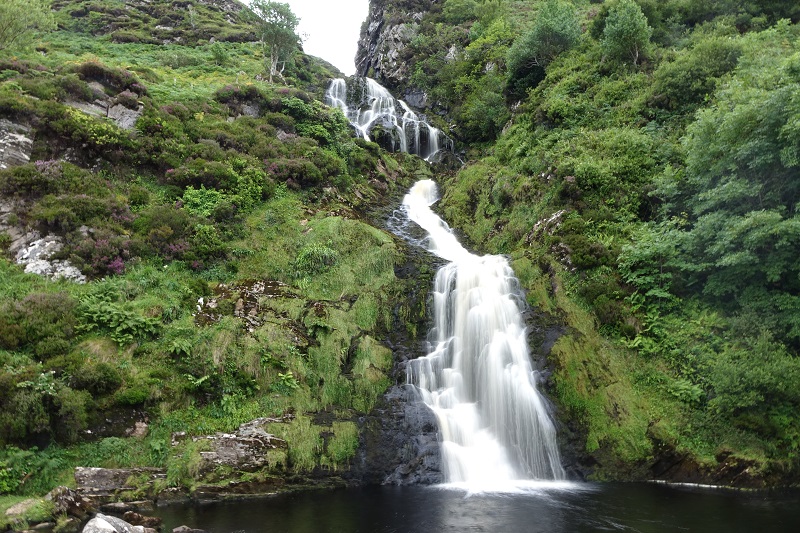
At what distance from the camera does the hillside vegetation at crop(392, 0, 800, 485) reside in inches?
477

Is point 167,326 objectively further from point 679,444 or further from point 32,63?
point 32,63

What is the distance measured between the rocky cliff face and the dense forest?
33.5 meters

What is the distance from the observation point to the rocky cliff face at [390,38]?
58.7 meters

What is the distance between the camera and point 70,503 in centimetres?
971

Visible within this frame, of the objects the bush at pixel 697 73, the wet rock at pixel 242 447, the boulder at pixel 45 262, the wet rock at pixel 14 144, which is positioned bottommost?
the wet rock at pixel 242 447

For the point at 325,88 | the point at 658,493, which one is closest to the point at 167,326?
the point at 658,493

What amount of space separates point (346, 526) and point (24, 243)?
1580 centimetres

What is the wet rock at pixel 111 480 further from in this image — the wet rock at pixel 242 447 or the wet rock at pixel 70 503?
the wet rock at pixel 242 447

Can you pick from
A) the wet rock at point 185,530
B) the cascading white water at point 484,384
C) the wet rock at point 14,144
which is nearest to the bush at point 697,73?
the cascading white water at point 484,384

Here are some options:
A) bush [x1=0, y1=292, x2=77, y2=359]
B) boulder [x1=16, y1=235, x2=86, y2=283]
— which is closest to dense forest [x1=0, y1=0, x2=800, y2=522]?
bush [x1=0, y1=292, x2=77, y2=359]

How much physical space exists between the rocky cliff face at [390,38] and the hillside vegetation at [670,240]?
3565cm

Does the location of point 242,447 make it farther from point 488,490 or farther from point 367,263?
point 367,263

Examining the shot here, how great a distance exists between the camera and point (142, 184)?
20891mm

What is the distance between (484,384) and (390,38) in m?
61.7
